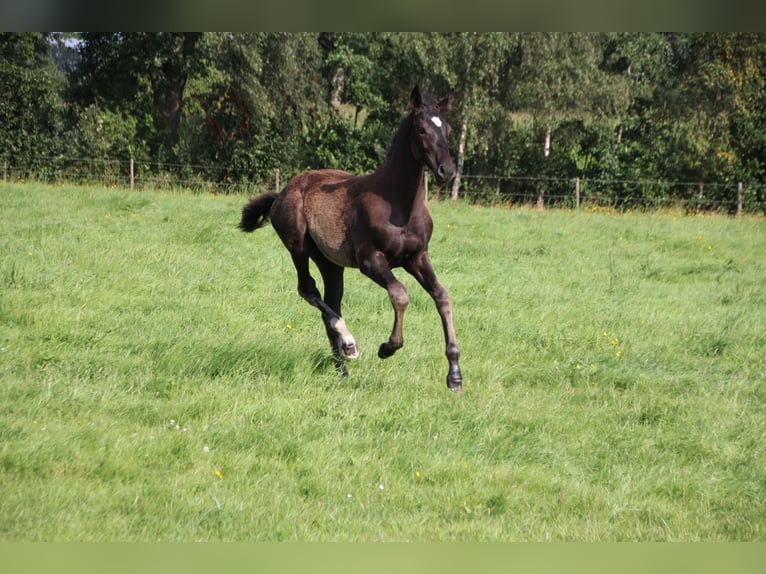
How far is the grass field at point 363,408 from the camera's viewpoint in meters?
4.66

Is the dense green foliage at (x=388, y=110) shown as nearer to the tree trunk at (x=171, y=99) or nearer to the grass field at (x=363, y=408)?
the tree trunk at (x=171, y=99)

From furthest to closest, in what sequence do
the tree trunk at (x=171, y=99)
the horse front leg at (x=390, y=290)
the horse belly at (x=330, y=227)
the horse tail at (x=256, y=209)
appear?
the tree trunk at (x=171, y=99)
the horse tail at (x=256, y=209)
the horse belly at (x=330, y=227)
the horse front leg at (x=390, y=290)

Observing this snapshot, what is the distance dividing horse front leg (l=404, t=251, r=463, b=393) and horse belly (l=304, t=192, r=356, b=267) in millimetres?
648

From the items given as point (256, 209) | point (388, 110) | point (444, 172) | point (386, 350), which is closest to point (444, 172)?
point (444, 172)

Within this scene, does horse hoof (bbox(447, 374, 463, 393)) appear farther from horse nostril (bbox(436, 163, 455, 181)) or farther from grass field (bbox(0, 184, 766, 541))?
horse nostril (bbox(436, 163, 455, 181))

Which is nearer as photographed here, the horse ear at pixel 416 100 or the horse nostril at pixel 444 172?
the horse nostril at pixel 444 172

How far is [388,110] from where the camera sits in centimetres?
3356

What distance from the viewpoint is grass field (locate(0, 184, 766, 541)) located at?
4664mm

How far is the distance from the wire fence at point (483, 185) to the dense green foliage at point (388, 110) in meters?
A: 0.12

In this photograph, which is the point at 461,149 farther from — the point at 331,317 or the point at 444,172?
the point at 444,172

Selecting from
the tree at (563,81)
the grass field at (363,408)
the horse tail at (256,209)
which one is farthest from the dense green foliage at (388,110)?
the horse tail at (256,209)

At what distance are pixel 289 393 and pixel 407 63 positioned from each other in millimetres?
25552

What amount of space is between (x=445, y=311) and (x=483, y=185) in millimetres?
24870

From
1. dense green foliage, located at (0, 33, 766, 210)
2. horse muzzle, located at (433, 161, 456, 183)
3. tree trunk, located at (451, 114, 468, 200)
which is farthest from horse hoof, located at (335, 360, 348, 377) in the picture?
tree trunk, located at (451, 114, 468, 200)
